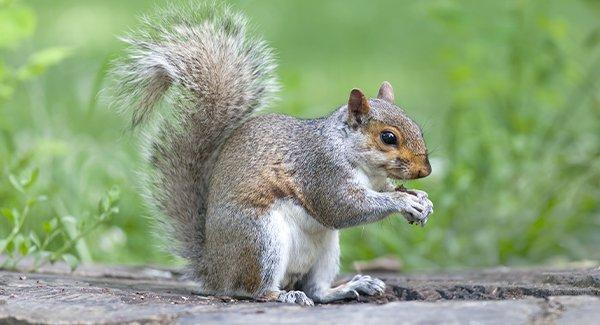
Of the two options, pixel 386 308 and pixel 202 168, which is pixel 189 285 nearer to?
pixel 202 168

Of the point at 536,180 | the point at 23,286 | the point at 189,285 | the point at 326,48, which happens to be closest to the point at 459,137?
the point at 536,180

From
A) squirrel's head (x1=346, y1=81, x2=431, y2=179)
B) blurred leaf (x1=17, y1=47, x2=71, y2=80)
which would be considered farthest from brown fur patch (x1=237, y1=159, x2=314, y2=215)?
blurred leaf (x1=17, y1=47, x2=71, y2=80)

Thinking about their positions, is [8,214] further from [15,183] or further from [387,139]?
[387,139]

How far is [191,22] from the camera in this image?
12.1 feet

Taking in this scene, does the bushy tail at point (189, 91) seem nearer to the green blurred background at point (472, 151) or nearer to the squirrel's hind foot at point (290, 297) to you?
the squirrel's hind foot at point (290, 297)

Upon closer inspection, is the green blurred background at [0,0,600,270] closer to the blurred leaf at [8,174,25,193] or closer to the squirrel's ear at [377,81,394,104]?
the blurred leaf at [8,174,25,193]

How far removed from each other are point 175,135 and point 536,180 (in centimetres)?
235

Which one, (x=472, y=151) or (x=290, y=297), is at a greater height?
(x=472, y=151)

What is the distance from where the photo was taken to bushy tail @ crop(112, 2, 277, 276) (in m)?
3.57

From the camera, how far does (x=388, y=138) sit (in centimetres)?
343


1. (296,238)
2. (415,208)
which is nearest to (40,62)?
(296,238)

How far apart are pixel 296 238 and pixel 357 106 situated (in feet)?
1.49

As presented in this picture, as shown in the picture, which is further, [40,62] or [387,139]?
[40,62]

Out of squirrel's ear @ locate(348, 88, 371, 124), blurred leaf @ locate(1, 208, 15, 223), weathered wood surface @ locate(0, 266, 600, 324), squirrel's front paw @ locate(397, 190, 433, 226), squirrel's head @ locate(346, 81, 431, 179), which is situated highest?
squirrel's ear @ locate(348, 88, 371, 124)
